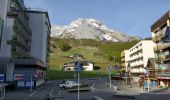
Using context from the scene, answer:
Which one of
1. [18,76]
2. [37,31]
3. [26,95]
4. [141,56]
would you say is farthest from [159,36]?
[37,31]

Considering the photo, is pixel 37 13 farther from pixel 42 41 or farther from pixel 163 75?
pixel 163 75

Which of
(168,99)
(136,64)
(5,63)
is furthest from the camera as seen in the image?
(136,64)

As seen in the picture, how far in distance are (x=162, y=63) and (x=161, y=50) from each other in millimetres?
3810

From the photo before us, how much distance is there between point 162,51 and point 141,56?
41.1 m

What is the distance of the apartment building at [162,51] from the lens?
243 ft

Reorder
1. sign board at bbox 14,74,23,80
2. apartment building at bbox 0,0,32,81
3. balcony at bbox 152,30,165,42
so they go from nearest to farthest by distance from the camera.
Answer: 1. apartment building at bbox 0,0,32,81
2. sign board at bbox 14,74,23,80
3. balcony at bbox 152,30,165,42

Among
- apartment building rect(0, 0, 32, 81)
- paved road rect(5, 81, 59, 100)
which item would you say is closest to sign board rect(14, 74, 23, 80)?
apartment building rect(0, 0, 32, 81)

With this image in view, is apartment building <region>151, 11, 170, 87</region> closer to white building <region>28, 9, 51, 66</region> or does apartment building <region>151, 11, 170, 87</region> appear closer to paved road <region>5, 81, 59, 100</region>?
paved road <region>5, 81, 59, 100</region>

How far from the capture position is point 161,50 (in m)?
80.5

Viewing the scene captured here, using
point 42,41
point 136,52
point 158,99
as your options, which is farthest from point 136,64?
point 158,99

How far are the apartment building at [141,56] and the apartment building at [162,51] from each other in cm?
2690

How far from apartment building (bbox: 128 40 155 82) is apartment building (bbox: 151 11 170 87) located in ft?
88.2

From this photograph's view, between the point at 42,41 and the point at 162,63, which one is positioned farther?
the point at 42,41

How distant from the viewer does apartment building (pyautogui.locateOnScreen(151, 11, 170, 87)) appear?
73.9m
